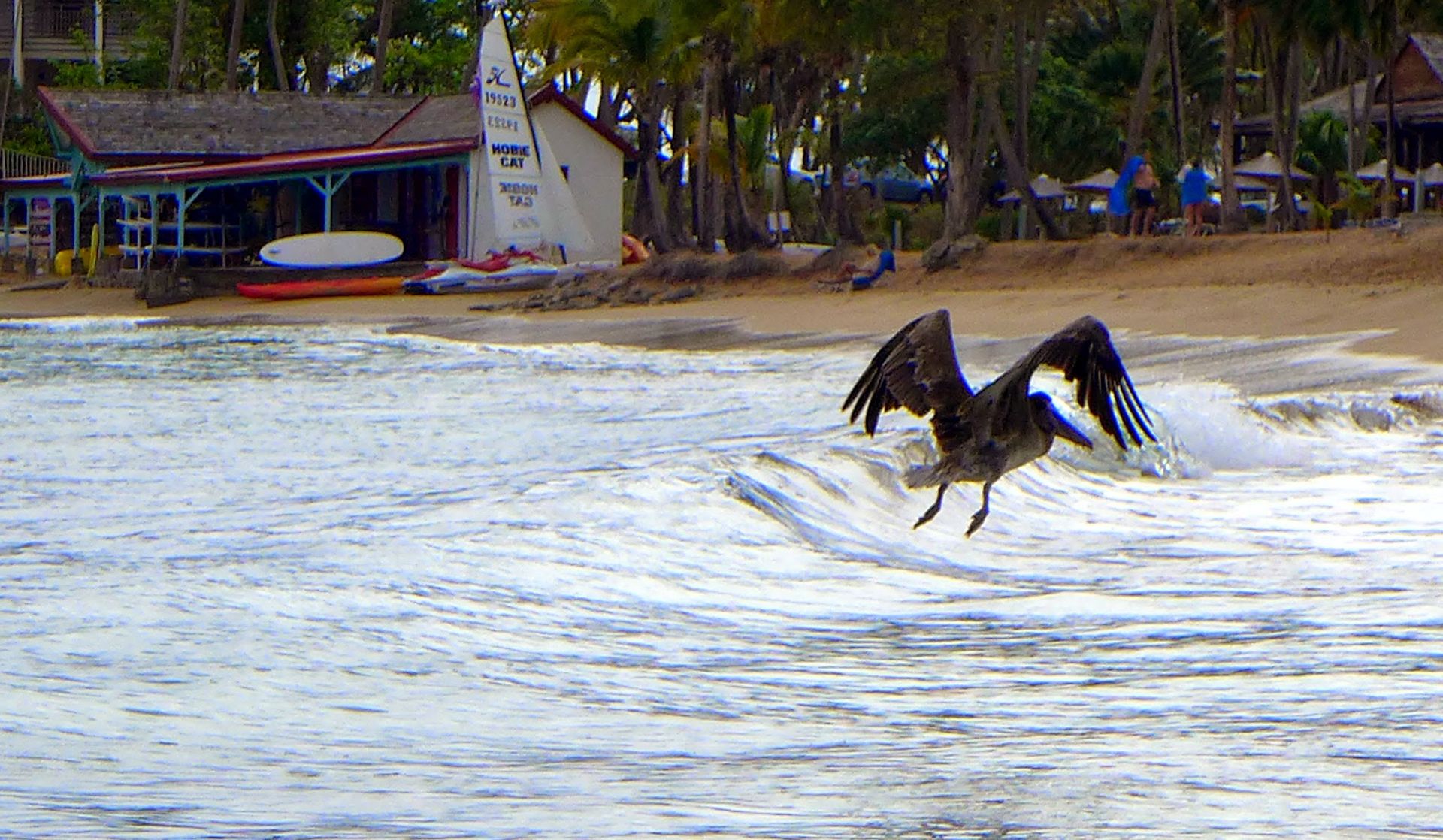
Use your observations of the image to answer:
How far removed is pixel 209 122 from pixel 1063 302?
60.1ft

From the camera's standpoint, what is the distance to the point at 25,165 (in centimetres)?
4569

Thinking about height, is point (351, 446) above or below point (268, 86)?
below

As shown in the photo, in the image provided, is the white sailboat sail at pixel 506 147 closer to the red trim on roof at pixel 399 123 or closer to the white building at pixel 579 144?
the white building at pixel 579 144

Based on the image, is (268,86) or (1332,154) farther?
(268,86)

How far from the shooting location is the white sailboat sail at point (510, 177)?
29.5 m

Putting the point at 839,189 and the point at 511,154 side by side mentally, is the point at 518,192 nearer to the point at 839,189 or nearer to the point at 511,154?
the point at 511,154

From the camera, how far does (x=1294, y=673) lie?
6.58m

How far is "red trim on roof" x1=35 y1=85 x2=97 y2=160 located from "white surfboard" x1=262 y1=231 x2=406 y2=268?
15.4 ft

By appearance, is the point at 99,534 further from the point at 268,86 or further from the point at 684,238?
the point at 268,86

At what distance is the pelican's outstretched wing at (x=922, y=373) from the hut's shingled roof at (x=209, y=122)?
26.2 metres

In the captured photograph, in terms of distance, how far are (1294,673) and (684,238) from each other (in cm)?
3007

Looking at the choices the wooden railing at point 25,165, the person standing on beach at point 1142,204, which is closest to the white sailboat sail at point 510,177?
the person standing on beach at point 1142,204

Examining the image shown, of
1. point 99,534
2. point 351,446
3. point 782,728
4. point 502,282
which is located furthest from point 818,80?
point 782,728

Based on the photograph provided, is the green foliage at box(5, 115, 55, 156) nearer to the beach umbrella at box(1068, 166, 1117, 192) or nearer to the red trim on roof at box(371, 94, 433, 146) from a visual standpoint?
the red trim on roof at box(371, 94, 433, 146)
